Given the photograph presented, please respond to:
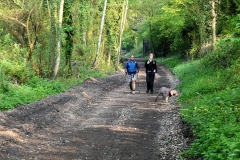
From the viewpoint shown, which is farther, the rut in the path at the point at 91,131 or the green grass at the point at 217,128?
the rut in the path at the point at 91,131

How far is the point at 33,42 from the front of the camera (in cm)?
1903

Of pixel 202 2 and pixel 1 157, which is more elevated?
pixel 202 2

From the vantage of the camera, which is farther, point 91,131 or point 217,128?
point 91,131

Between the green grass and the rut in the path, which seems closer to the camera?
the green grass

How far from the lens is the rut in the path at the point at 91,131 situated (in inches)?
300

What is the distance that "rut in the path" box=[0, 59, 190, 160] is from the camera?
762 centimetres

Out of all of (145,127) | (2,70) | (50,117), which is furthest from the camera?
(2,70)

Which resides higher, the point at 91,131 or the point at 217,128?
the point at 217,128

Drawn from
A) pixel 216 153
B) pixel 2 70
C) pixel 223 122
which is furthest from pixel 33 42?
pixel 216 153

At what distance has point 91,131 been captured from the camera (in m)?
9.61

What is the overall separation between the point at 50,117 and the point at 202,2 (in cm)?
1543

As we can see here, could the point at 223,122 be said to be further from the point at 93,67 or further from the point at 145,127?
the point at 93,67

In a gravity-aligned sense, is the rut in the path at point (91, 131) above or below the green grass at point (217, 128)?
below

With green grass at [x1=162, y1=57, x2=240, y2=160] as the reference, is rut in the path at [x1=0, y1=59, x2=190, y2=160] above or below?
below
